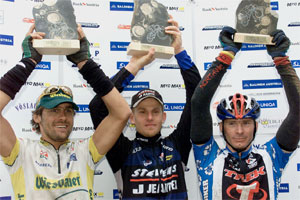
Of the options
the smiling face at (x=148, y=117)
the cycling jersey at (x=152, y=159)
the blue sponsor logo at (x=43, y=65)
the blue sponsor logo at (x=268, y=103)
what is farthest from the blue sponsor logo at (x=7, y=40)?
the blue sponsor logo at (x=268, y=103)

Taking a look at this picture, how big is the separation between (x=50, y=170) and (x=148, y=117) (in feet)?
2.55

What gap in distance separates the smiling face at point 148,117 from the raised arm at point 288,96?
0.86 m

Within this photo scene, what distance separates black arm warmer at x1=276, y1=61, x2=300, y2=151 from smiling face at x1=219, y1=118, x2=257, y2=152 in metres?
0.20

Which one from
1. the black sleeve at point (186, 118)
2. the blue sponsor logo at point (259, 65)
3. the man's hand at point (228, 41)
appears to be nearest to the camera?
the man's hand at point (228, 41)

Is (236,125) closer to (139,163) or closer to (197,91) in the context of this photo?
(197,91)

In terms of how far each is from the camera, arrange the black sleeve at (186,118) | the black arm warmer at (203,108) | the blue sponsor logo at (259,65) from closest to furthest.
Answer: the black arm warmer at (203,108)
the black sleeve at (186,118)
the blue sponsor logo at (259,65)

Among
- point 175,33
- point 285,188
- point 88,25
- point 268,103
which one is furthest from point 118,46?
point 285,188

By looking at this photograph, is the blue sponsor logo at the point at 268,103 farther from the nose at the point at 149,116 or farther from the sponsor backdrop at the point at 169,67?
the nose at the point at 149,116

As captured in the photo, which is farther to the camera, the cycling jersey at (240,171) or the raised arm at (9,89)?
the cycling jersey at (240,171)

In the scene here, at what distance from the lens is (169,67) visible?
10.6 feet

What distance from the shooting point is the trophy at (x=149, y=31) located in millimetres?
2408

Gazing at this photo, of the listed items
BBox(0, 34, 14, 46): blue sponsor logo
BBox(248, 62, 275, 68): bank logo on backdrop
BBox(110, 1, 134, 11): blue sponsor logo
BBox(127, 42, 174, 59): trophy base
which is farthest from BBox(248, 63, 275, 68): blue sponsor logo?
BBox(0, 34, 14, 46): blue sponsor logo

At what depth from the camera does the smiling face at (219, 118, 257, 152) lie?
2320 mm

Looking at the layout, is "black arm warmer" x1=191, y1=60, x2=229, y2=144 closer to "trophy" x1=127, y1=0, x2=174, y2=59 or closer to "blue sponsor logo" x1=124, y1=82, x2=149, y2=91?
"trophy" x1=127, y1=0, x2=174, y2=59
